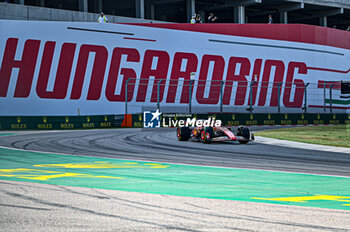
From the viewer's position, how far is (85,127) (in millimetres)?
24609

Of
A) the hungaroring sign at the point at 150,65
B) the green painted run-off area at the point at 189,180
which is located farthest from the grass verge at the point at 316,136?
the hungaroring sign at the point at 150,65

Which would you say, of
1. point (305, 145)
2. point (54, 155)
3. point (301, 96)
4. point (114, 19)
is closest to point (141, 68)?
point (114, 19)

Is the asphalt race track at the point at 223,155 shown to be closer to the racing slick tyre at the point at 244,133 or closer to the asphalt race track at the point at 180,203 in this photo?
the asphalt race track at the point at 180,203

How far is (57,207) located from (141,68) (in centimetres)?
2385

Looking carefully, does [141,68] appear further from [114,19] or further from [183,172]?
[183,172]

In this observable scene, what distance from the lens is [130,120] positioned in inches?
1005

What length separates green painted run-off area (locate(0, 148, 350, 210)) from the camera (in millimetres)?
6230

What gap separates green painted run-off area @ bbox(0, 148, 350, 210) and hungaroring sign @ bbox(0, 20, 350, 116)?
1652cm

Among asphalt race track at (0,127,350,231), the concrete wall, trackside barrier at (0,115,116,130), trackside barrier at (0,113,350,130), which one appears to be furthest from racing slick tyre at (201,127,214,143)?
the concrete wall

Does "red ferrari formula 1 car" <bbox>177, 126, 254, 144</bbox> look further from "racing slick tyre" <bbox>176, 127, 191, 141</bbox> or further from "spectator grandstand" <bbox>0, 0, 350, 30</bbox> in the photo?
"spectator grandstand" <bbox>0, 0, 350, 30</bbox>

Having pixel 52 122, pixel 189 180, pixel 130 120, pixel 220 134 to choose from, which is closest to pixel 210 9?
pixel 130 120

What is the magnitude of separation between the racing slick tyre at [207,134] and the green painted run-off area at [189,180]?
508cm

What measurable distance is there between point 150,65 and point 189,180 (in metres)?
21.9

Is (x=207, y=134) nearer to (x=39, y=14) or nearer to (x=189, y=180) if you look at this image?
(x=189, y=180)
